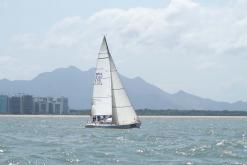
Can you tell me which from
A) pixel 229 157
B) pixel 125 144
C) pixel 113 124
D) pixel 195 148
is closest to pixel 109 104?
pixel 113 124

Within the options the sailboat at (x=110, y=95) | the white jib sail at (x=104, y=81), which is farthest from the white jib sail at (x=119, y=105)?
the white jib sail at (x=104, y=81)

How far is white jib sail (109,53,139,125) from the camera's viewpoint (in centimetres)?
9075

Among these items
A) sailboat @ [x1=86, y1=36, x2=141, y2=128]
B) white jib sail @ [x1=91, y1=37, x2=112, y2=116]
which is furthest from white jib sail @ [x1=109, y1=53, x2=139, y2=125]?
white jib sail @ [x1=91, y1=37, x2=112, y2=116]

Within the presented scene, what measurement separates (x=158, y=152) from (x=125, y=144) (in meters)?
8.99

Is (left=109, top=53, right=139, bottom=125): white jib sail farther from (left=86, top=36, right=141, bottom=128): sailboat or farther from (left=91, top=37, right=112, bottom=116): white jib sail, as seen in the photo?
(left=91, top=37, right=112, bottom=116): white jib sail

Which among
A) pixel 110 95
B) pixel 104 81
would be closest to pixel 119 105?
pixel 110 95

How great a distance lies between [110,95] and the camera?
91.0 m

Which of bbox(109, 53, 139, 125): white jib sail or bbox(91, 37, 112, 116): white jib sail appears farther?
bbox(91, 37, 112, 116): white jib sail

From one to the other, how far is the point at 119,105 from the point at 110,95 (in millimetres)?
1767

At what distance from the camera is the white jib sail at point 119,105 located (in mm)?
90750

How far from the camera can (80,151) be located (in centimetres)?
4944

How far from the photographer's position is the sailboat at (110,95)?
298ft

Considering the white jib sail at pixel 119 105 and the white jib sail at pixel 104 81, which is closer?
the white jib sail at pixel 119 105

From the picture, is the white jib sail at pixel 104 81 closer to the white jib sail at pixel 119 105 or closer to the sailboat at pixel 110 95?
the sailboat at pixel 110 95
